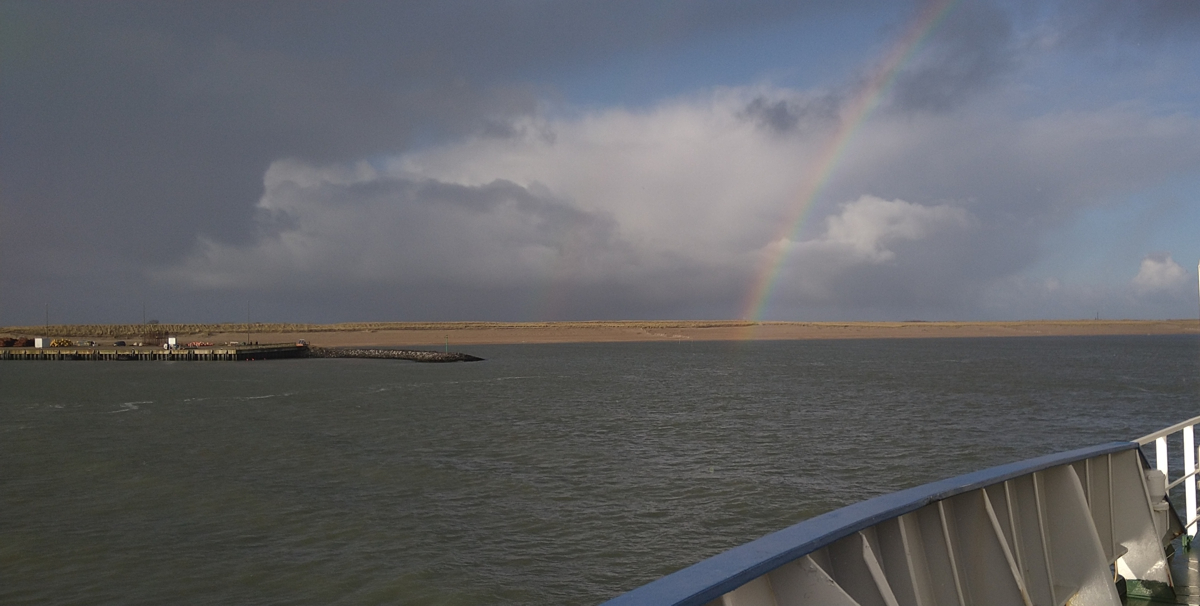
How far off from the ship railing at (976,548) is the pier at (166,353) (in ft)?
392

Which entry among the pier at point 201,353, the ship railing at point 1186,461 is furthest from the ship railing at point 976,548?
the pier at point 201,353

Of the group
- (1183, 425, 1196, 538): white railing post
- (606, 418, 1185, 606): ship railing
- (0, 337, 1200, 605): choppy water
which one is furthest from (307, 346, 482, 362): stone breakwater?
(606, 418, 1185, 606): ship railing

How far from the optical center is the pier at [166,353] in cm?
11600

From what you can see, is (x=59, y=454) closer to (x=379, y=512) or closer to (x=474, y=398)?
(x=379, y=512)

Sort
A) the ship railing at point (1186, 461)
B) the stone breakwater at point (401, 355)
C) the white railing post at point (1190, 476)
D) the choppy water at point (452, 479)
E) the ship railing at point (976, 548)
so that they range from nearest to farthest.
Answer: the ship railing at point (976, 548)
the ship railing at point (1186, 461)
the white railing post at point (1190, 476)
the choppy water at point (452, 479)
the stone breakwater at point (401, 355)

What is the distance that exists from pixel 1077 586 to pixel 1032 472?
47.2 inches

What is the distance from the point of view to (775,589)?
11.4 ft

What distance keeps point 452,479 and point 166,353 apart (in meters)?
115

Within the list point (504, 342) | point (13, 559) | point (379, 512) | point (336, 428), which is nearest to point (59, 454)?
point (336, 428)

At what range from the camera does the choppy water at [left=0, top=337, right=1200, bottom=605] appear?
12.4 m

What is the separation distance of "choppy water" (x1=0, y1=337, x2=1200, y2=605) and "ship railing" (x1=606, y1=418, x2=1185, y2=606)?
21.4 ft

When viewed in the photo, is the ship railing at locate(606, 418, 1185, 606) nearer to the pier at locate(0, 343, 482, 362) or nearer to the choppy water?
A: the choppy water

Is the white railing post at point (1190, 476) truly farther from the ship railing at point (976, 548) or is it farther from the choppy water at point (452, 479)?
the choppy water at point (452, 479)

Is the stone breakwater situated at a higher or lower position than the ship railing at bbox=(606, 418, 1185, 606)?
lower
